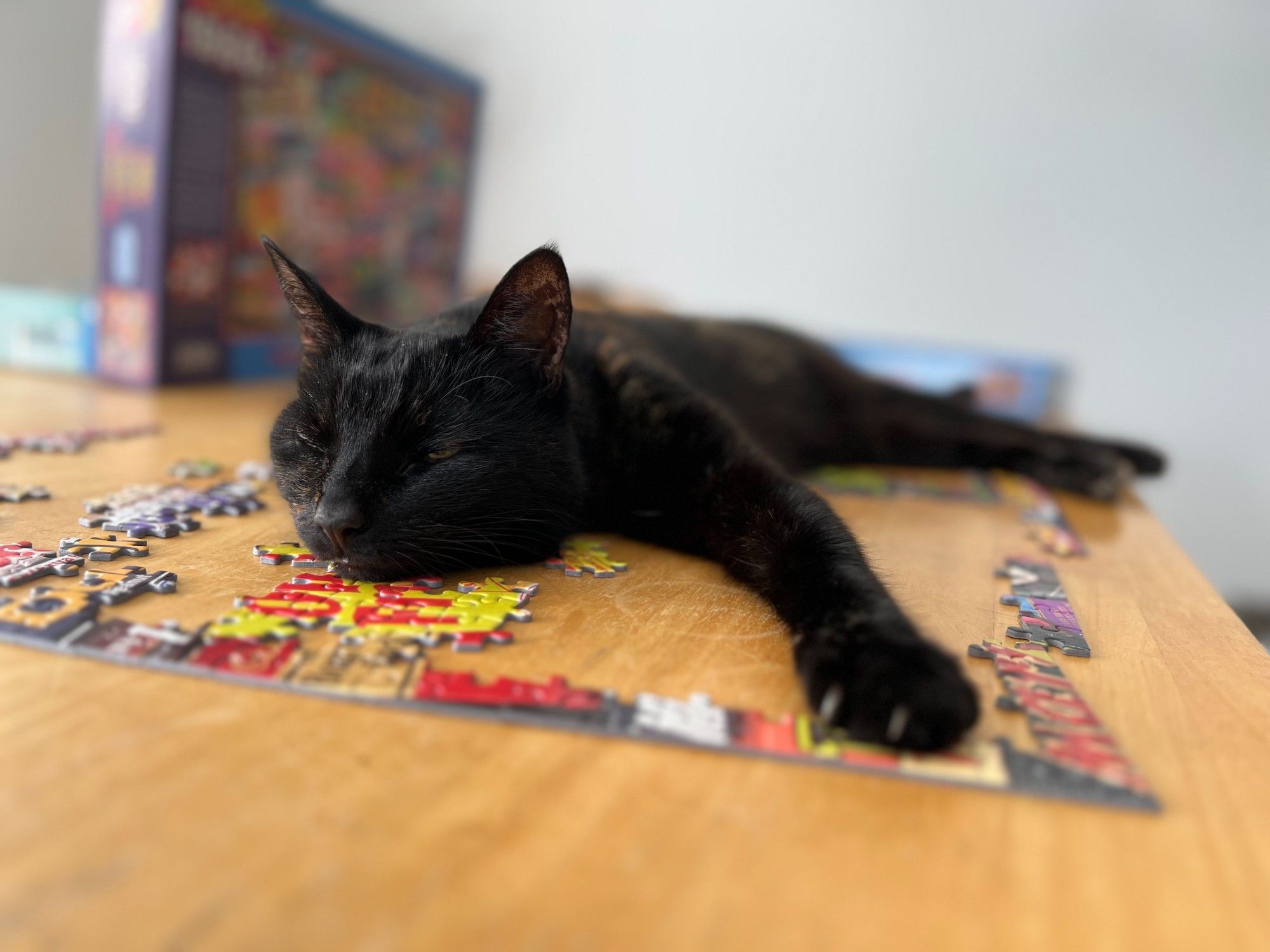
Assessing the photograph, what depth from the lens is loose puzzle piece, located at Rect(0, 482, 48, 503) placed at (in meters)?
1.54

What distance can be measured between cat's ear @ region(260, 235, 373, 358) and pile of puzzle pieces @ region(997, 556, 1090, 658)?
1175mm

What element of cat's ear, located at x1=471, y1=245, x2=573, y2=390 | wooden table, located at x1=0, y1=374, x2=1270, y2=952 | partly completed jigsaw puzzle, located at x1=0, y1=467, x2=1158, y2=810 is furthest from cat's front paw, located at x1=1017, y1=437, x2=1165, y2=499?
cat's ear, located at x1=471, y1=245, x2=573, y2=390

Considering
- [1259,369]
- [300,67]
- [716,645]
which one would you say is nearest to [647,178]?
[300,67]

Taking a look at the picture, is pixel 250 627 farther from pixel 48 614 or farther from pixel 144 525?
pixel 144 525

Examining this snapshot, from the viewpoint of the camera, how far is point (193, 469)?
188cm

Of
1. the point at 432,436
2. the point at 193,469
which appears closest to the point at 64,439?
the point at 193,469

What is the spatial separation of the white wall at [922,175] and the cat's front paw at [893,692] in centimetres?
272

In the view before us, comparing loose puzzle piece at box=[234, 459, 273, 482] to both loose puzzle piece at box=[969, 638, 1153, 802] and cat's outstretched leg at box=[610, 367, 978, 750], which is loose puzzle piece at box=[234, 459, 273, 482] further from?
loose puzzle piece at box=[969, 638, 1153, 802]

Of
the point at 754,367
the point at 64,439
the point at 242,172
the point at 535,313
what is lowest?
the point at 64,439

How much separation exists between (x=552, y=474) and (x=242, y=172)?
2037 mm

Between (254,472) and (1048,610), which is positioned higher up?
(1048,610)

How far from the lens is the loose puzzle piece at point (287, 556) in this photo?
1.38 m

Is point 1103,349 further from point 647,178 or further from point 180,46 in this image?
point 180,46

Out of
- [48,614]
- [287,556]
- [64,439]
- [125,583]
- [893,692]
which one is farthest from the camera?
[64,439]
